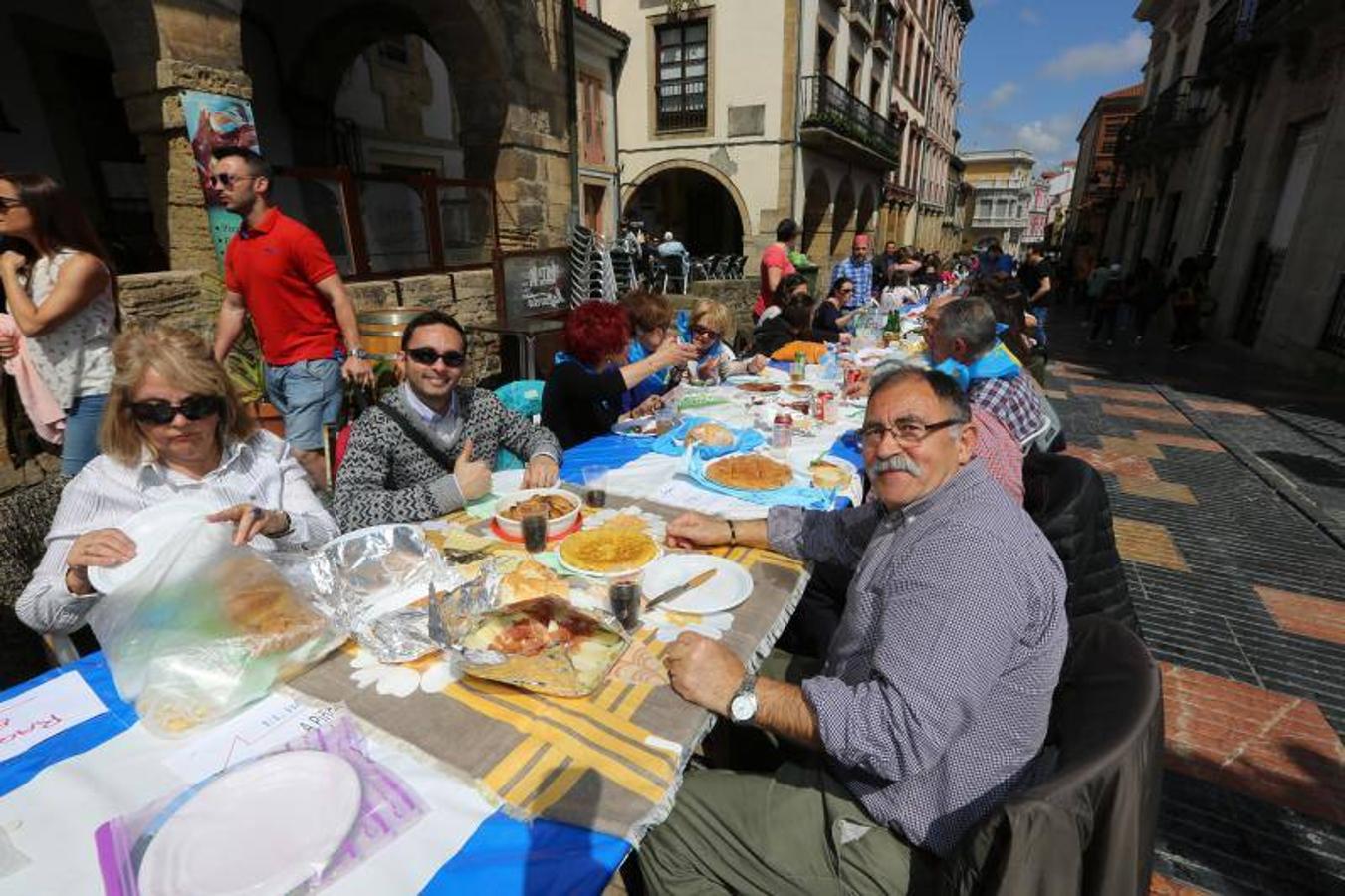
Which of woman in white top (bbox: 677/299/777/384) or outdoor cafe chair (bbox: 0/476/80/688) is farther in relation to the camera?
woman in white top (bbox: 677/299/777/384)

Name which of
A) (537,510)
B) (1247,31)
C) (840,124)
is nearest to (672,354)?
(537,510)

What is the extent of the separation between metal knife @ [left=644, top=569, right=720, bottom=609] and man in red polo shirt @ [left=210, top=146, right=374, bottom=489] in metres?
2.51

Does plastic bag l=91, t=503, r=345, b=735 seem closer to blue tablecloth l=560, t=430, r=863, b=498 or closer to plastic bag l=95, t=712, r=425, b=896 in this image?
plastic bag l=95, t=712, r=425, b=896

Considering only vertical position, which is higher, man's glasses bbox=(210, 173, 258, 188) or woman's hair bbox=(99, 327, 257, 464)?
man's glasses bbox=(210, 173, 258, 188)

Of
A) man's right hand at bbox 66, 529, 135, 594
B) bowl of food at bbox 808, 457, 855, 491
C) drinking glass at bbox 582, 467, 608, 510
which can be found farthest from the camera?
bowl of food at bbox 808, 457, 855, 491

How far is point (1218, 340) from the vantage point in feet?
41.4

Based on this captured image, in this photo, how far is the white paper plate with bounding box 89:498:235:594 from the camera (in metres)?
1.36

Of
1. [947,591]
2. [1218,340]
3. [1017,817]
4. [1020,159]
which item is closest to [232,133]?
[947,591]

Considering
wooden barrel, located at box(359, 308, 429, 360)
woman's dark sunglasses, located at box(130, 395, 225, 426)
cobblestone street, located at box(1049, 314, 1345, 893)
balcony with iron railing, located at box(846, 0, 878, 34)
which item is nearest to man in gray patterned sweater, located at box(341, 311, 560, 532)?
woman's dark sunglasses, located at box(130, 395, 225, 426)

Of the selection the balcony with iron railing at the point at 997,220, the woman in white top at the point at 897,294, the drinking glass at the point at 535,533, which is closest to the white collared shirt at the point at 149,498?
the drinking glass at the point at 535,533

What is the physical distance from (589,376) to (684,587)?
1878mm

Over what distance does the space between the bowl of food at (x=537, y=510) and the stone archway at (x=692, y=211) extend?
19.6m

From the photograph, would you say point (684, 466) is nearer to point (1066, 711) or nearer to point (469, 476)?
point (469, 476)

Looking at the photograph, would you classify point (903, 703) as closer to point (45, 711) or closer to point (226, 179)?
point (45, 711)
